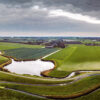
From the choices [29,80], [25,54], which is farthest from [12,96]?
[25,54]

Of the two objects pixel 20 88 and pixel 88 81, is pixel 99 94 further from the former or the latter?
pixel 20 88

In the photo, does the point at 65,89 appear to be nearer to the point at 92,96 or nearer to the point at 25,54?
the point at 92,96

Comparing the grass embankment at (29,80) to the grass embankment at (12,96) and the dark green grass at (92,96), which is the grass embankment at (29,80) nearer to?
the grass embankment at (12,96)

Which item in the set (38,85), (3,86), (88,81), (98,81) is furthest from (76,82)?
(3,86)

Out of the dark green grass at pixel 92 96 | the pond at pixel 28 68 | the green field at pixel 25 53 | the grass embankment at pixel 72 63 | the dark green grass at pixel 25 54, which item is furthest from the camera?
the green field at pixel 25 53

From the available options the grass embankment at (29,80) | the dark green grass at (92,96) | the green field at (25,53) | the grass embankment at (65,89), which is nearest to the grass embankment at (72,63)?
the grass embankment at (29,80)

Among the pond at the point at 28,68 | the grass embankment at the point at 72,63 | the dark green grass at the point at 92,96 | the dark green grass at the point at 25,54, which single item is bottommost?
the dark green grass at the point at 92,96

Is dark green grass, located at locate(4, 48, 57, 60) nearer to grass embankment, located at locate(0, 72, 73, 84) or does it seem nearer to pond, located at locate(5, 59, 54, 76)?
pond, located at locate(5, 59, 54, 76)

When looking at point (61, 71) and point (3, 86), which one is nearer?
point (3, 86)
